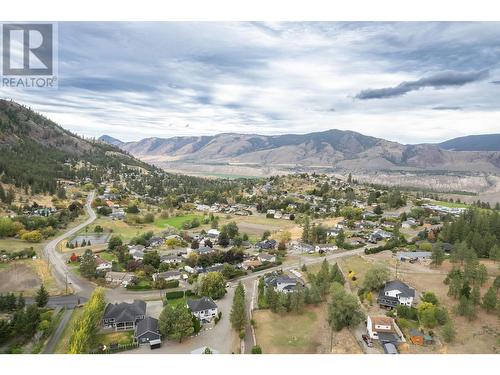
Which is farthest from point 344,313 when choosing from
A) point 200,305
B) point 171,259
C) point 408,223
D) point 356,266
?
point 408,223

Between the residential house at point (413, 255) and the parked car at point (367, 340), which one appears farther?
the residential house at point (413, 255)

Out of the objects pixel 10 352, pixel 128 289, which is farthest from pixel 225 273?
pixel 10 352

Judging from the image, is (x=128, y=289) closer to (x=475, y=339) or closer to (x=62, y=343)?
(x=62, y=343)

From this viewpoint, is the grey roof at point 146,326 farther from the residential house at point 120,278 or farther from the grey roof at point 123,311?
the residential house at point 120,278

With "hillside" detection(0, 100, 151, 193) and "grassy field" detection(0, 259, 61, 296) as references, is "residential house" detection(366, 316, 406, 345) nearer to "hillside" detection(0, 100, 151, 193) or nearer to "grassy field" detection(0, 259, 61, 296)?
"grassy field" detection(0, 259, 61, 296)

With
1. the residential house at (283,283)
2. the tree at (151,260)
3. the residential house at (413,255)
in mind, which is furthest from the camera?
the residential house at (413,255)

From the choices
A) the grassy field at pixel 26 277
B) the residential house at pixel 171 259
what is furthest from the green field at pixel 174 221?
the grassy field at pixel 26 277

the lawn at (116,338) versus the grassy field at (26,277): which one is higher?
the grassy field at (26,277)
